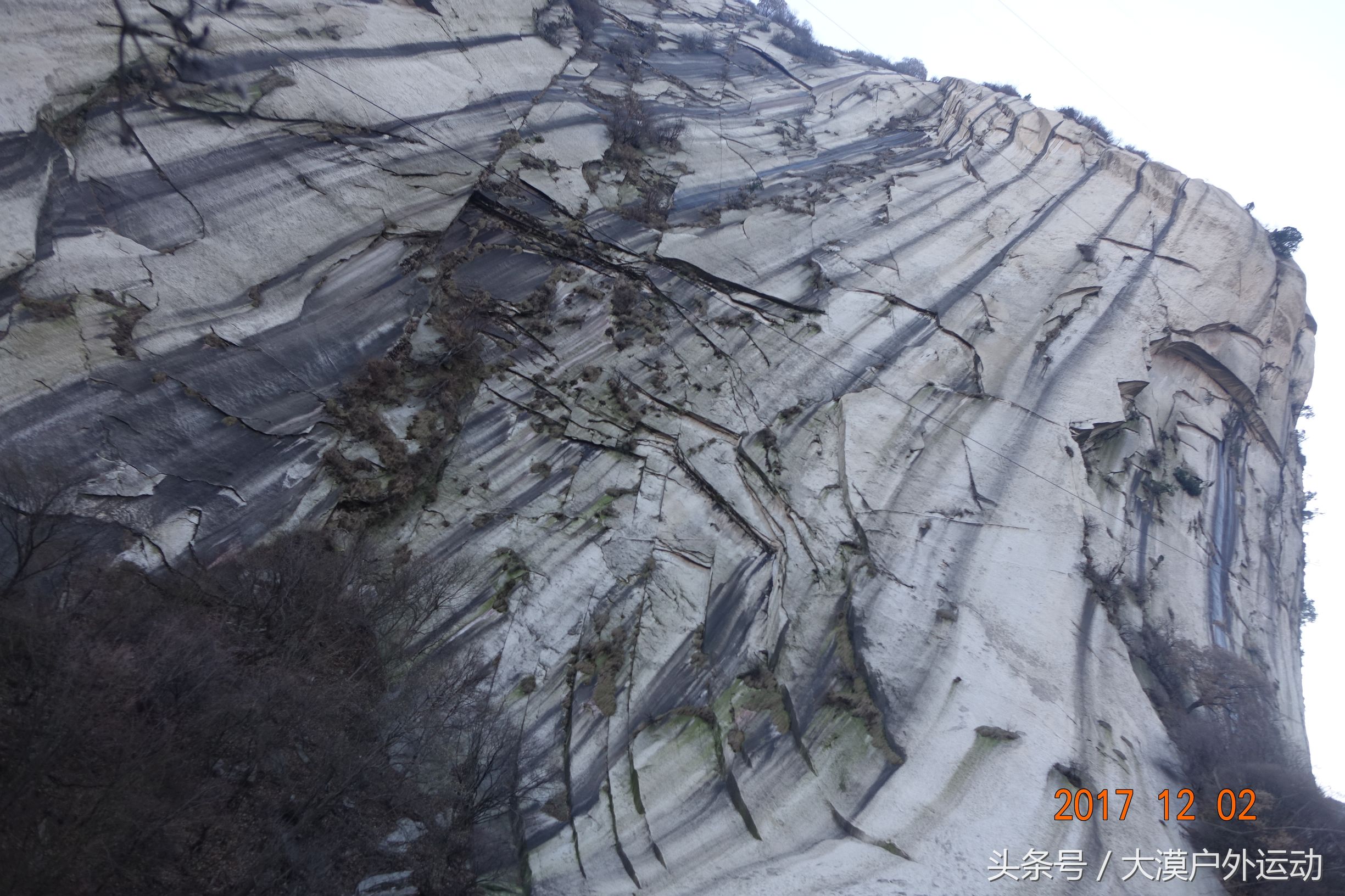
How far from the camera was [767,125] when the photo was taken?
1892 centimetres

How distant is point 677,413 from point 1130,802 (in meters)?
7.47

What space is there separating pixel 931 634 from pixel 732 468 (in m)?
3.53

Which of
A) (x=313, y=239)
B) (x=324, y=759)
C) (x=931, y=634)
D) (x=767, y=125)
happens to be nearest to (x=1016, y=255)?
(x=767, y=125)

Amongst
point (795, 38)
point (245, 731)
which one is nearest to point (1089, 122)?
point (795, 38)

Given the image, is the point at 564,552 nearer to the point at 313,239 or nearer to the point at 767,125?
the point at 313,239

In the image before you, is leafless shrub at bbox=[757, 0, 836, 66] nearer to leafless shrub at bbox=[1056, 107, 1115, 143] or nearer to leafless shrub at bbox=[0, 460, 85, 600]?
leafless shrub at bbox=[1056, 107, 1115, 143]

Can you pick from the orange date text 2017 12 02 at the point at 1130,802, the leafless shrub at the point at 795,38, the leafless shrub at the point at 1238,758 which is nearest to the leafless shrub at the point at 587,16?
the leafless shrub at the point at 795,38

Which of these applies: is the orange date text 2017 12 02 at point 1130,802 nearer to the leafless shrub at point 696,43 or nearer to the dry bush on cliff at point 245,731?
the dry bush on cliff at point 245,731

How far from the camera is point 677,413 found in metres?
11.9

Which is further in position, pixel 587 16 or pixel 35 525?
pixel 587 16

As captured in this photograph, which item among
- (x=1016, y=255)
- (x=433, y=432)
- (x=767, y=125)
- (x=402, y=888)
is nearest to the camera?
(x=402, y=888)

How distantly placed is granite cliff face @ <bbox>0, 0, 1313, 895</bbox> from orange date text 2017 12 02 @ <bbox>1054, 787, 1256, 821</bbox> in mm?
145

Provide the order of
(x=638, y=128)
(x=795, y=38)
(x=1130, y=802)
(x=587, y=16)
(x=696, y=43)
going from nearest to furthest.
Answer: (x=1130, y=802)
(x=638, y=128)
(x=587, y=16)
(x=696, y=43)
(x=795, y=38)

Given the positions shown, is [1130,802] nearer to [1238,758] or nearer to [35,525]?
[1238,758]
